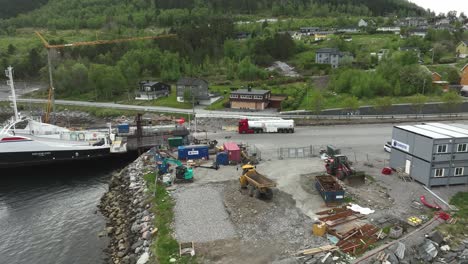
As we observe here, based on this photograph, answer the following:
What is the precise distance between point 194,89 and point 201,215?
44203 mm

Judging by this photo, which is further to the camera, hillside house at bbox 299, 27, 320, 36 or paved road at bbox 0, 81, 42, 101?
hillside house at bbox 299, 27, 320, 36

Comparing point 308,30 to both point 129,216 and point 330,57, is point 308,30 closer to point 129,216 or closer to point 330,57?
point 330,57

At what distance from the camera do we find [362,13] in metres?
188

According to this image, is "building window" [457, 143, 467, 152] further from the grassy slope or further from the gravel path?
the gravel path

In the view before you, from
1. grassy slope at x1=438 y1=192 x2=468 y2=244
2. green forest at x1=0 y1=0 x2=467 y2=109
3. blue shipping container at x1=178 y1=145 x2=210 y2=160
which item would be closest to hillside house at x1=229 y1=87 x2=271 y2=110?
green forest at x1=0 y1=0 x2=467 y2=109

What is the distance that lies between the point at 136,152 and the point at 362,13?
177 m

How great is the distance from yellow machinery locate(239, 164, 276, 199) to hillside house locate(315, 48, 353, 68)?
2677 inches

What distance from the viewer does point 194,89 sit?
65250 mm

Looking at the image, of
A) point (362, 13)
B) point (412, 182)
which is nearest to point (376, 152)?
point (412, 182)

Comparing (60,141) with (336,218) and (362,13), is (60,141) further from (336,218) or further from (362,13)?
(362,13)

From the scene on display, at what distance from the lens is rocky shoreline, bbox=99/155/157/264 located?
21.5 meters

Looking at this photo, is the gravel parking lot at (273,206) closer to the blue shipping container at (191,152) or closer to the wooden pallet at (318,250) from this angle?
the wooden pallet at (318,250)

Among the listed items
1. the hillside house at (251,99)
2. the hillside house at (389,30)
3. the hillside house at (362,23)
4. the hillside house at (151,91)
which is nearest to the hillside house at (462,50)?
the hillside house at (389,30)

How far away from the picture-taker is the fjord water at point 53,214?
917 inches
